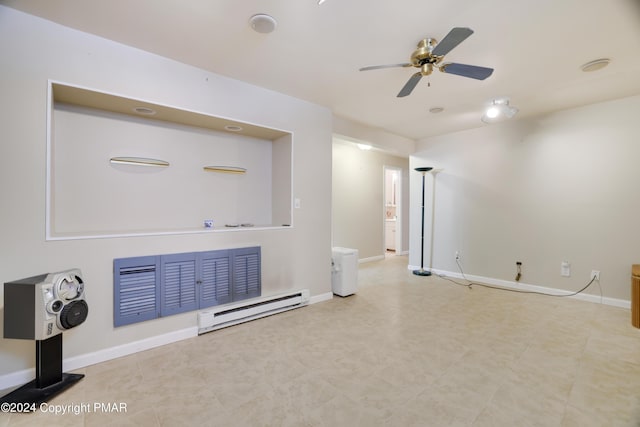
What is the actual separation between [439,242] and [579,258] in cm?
189

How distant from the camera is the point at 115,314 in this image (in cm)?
224

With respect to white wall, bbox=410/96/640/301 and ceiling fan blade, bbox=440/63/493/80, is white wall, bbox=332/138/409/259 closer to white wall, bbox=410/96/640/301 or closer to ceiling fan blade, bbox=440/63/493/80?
white wall, bbox=410/96/640/301

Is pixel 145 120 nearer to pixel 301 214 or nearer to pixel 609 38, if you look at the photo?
pixel 301 214

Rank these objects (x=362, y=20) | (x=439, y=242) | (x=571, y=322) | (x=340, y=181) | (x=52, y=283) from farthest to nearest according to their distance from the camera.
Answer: (x=340, y=181) < (x=439, y=242) < (x=571, y=322) < (x=362, y=20) < (x=52, y=283)

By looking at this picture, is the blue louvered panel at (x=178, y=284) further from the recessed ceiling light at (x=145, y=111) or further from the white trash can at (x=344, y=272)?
the white trash can at (x=344, y=272)

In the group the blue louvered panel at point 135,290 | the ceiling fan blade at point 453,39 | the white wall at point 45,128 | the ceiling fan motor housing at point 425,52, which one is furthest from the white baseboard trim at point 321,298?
the ceiling fan blade at point 453,39

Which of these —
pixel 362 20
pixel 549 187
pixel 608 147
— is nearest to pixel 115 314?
pixel 362 20

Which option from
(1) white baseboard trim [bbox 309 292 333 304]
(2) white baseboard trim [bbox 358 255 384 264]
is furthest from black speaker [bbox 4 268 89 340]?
(2) white baseboard trim [bbox 358 255 384 264]

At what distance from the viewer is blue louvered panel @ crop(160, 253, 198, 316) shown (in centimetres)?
247

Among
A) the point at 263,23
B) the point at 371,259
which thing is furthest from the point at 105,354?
the point at 371,259

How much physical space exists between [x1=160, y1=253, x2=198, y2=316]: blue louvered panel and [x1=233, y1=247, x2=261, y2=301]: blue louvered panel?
421 millimetres

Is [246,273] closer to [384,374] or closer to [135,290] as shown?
[135,290]

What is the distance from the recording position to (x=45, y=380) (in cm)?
182

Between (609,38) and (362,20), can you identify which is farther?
(609,38)
